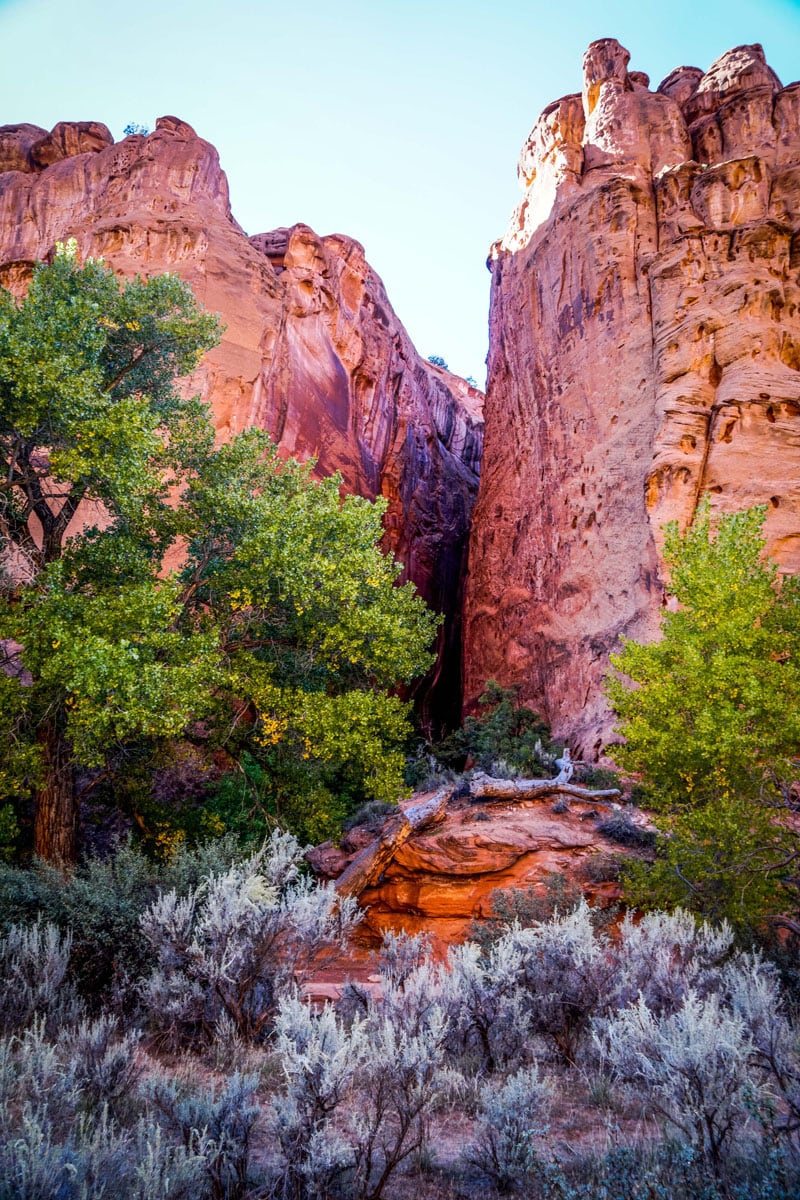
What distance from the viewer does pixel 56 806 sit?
36.1ft

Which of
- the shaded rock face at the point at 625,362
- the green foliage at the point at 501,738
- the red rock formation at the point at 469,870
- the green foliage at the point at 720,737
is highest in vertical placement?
the shaded rock face at the point at 625,362

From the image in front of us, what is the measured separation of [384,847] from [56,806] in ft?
19.0

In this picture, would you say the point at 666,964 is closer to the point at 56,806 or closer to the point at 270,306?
the point at 56,806

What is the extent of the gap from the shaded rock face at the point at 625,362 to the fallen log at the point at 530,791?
481 cm

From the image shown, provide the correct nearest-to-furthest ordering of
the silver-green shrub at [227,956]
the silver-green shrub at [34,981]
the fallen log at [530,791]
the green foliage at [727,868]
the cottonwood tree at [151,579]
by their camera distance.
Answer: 1. the silver-green shrub at [34,981]
2. the silver-green shrub at [227,956]
3. the green foliage at [727,868]
4. the cottonwood tree at [151,579]
5. the fallen log at [530,791]

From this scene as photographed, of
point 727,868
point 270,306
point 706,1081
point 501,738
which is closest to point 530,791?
point 727,868

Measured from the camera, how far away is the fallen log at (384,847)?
484 inches

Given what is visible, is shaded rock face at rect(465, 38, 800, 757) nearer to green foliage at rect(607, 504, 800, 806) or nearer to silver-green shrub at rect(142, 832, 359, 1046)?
green foliage at rect(607, 504, 800, 806)

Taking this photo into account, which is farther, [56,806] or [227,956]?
[56,806]

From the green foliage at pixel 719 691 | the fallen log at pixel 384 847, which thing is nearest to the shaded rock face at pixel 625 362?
the green foliage at pixel 719 691

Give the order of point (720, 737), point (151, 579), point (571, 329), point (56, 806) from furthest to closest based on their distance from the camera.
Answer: point (571, 329) → point (151, 579) → point (56, 806) → point (720, 737)

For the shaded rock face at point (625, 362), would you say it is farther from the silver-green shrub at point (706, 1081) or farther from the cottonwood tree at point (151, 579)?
the silver-green shrub at point (706, 1081)

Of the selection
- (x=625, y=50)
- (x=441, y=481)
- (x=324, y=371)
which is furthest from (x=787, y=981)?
(x=625, y=50)

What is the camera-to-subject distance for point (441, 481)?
39.4 meters
